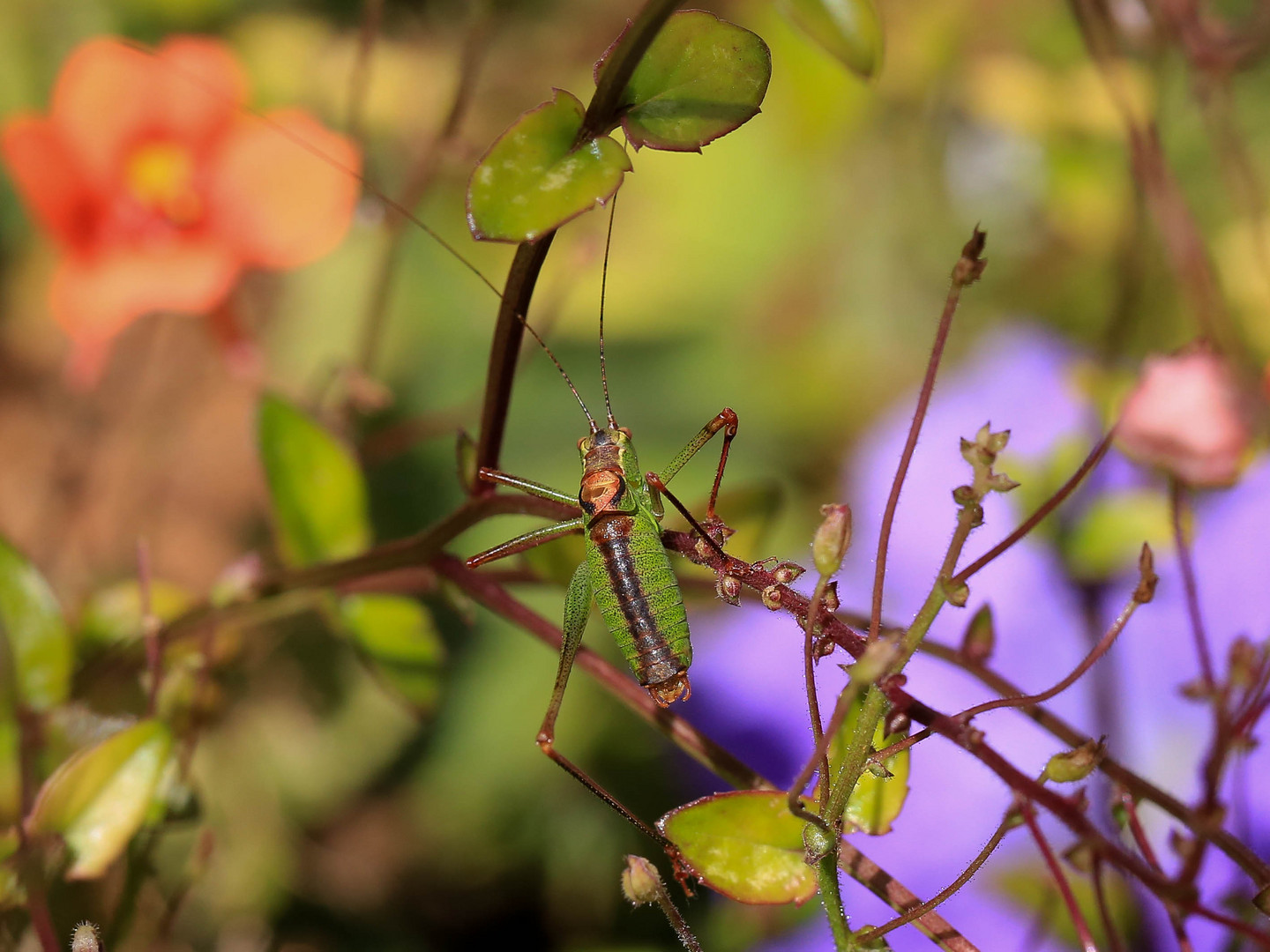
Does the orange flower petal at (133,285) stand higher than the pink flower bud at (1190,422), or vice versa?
the pink flower bud at (1190,422)

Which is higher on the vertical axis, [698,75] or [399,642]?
[698,75]

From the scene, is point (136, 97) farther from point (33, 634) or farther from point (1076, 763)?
point (1076, 763)

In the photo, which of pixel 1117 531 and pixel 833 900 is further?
pixel 1117 531

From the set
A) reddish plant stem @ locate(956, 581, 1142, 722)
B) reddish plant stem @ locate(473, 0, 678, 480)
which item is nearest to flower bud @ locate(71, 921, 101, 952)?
reddish plant stem @ locate(473, 0, 678, 480)

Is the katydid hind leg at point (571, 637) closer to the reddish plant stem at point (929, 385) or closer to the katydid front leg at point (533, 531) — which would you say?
the katydid front leg at point (533, 531)

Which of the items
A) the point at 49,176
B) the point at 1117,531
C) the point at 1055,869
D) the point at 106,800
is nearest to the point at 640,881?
the point at 1055,869

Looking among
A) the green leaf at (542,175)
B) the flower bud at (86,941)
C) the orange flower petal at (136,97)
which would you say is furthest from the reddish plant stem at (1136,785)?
the orange flower petal at (136,97)
